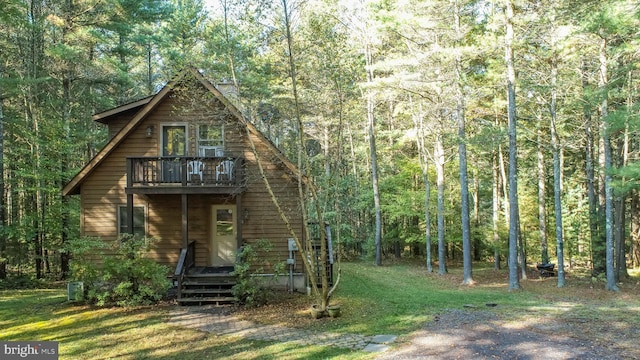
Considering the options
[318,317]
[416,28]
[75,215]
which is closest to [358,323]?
[318,317]

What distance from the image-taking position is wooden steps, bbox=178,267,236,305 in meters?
10.5

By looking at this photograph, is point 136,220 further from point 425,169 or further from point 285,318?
point 425,169

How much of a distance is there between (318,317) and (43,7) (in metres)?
17.2

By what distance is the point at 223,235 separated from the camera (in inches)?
514

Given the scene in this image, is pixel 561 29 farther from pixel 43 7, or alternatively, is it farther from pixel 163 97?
pixel 43 7

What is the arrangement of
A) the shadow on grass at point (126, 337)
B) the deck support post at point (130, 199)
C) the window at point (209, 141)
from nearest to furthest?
the shadow on grass at point (126, 337) → the deck support post at point (130, 199) → the window at point (209, 141)

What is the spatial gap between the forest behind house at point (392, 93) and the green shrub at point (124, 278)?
174 centimetres

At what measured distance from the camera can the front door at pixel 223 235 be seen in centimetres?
1298

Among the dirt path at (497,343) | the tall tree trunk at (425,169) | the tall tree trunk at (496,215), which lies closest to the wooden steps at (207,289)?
the dirt path at (497,343)

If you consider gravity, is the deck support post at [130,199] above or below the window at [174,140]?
below

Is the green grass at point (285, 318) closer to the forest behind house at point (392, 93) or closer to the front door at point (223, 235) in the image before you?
the forest behind house at point (392, 93)

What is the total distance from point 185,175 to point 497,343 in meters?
9.03

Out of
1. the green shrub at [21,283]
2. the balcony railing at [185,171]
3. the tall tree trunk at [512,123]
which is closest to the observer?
the balcony railing at [185,171]

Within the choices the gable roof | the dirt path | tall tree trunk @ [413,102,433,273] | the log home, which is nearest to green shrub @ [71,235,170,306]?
the log home
